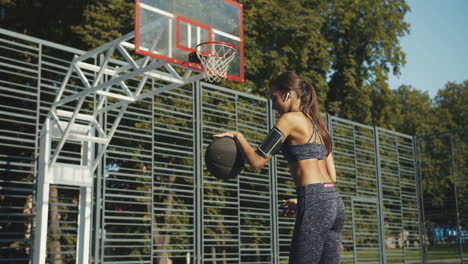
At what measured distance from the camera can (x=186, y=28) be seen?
294 inches

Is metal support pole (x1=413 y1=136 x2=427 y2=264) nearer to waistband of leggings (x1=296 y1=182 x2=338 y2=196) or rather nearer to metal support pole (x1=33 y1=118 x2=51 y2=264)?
metal support pole (x1=33 y1=118 x2=51 y2=264)

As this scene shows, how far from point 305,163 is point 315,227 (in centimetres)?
38

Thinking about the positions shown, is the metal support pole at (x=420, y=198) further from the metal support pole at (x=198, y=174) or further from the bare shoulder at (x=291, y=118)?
the bare shoulder at (x=291, y=118)

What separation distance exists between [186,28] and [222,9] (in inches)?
37.3

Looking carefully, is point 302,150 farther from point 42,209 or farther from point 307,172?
point 42,209

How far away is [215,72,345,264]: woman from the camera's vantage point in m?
3.25

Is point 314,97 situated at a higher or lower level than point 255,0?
lower

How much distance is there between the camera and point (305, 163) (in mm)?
3318

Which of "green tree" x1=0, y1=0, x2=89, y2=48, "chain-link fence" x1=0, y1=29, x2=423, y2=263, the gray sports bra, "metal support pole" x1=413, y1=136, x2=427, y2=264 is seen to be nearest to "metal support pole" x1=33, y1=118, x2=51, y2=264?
"chain-link fence" x1=0, y1=29, x2=423, y2=263

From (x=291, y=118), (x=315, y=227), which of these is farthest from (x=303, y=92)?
(x=315, y=227)

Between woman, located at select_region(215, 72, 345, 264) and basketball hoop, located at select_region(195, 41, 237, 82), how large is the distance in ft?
12.8

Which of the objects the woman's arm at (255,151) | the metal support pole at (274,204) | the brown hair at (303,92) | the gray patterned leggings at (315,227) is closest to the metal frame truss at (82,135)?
the brown hair at (303,92)

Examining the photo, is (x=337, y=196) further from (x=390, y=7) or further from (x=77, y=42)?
(x=390, y=7)

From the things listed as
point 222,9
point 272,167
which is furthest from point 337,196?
point 272,167
